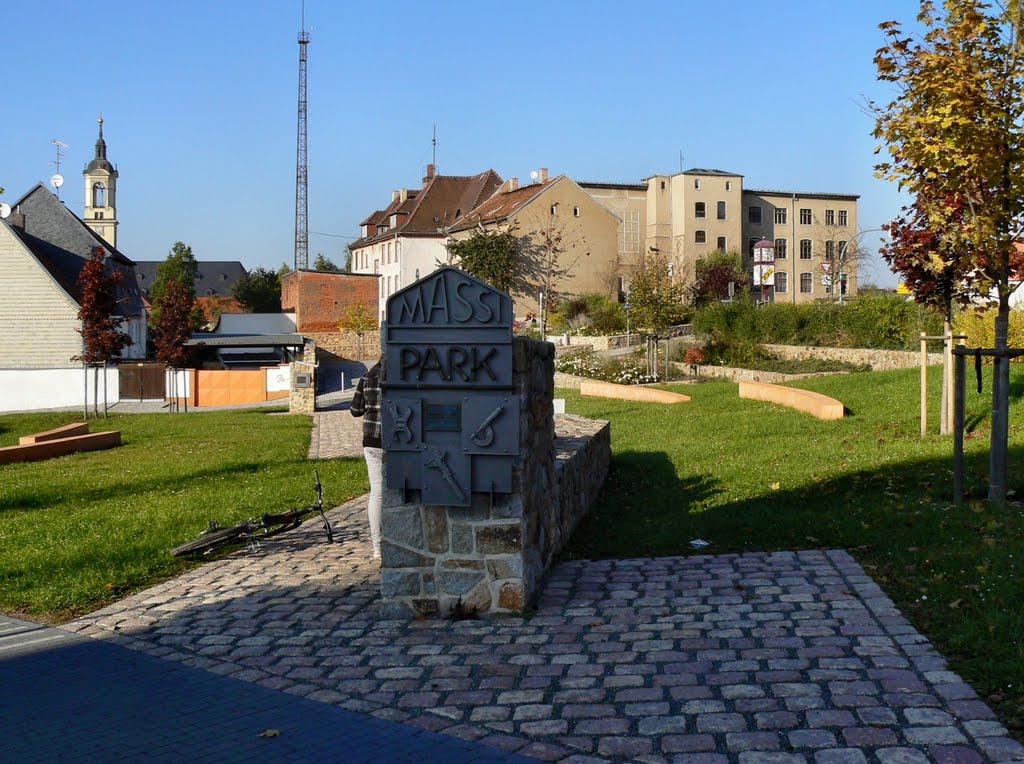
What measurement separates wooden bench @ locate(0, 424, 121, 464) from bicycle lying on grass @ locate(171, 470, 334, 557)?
412 inches

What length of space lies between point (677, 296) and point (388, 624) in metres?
37.3

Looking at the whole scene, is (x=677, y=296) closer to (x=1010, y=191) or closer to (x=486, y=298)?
(x=1010, y=191)

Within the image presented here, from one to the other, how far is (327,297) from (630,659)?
2697 inches

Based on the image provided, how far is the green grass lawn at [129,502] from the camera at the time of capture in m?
8.28

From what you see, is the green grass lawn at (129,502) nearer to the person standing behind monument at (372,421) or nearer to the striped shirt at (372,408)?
the person standing behind monument at (372,421)

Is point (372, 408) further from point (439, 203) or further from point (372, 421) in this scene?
point (439, 203)

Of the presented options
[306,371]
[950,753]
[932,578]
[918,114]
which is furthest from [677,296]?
[950,753]

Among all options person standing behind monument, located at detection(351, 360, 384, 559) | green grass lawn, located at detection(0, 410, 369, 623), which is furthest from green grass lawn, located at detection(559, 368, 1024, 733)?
green grass lawn, located at detection(0, 410, 369, 623)

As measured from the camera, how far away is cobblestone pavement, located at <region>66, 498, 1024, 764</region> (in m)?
4.59

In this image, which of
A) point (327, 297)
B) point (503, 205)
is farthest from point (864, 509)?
point (327, 297)

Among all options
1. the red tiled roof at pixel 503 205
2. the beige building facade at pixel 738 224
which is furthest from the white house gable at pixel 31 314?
the beige building facade at pixel 738 224

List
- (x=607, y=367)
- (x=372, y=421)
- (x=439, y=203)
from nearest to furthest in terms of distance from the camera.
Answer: (x=372, y=421)
(x=607, y=367)
(x=439, y=203)

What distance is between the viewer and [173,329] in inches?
1647

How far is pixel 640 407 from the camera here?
78.1 feet
